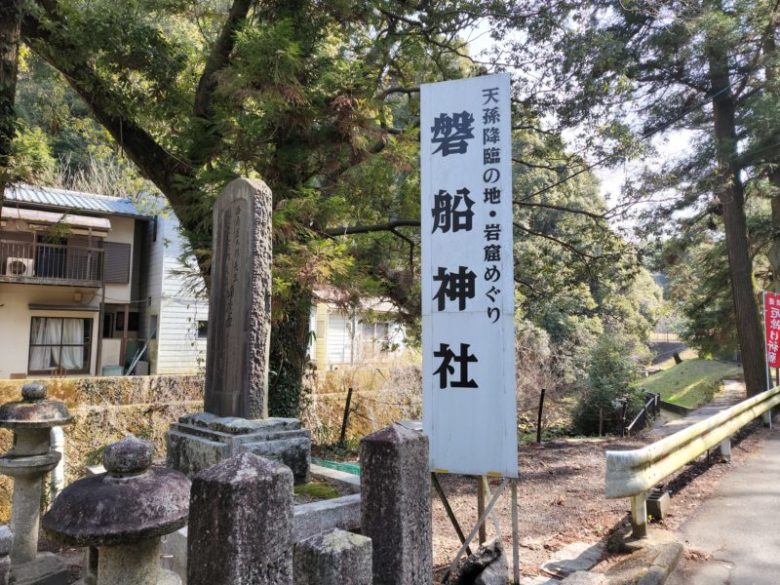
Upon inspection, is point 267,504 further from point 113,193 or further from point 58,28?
point 113,193

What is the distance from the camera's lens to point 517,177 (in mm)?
21141

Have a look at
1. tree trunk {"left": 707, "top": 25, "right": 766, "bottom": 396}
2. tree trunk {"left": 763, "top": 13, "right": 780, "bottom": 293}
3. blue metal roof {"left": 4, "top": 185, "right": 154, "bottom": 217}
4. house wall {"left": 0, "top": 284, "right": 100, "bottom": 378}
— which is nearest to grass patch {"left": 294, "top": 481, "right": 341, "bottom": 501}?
tree trunk {"left": 707, "top": 25, "right": 766, "bottom": 396}

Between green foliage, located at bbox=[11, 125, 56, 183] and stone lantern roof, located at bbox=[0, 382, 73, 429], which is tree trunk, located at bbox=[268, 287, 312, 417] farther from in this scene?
stone lantern roof, located at bbox=[0, 382, 73, 429]

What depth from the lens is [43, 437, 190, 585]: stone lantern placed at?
208 cm

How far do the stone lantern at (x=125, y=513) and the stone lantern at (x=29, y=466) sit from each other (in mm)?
2412

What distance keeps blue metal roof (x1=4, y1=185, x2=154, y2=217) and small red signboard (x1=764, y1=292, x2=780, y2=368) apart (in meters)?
17.1

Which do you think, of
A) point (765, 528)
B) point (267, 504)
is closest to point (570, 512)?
point (765, 528)

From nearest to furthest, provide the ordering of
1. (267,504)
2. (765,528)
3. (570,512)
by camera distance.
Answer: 1. (267,504)
2. (765,528)
3. (570,512)

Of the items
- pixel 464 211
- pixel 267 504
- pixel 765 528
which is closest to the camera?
pixel 267 504

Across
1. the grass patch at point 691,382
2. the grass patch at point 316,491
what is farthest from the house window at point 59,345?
the grass patch at point 691,382

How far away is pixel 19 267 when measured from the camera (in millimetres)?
17047

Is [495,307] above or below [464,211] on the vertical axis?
below

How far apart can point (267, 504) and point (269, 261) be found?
3478mm

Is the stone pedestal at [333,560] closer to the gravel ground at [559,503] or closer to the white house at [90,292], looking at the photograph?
the gravel ground at [559,503]
